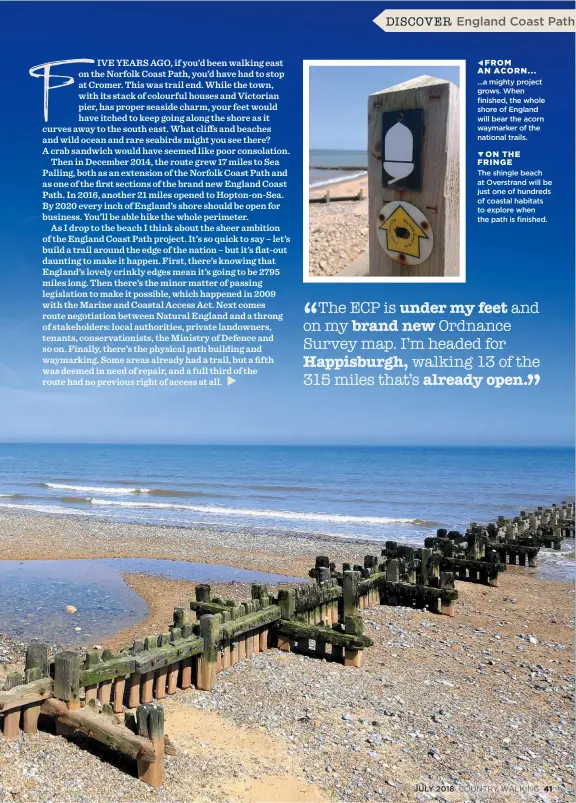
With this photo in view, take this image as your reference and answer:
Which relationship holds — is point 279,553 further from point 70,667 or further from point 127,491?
point 127,491

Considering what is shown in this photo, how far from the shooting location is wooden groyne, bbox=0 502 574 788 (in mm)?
6219

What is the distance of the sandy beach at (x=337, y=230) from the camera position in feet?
22.1

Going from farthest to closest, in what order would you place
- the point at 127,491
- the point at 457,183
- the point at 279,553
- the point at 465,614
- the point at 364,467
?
the point at 364,467 < the point at 127,491 < the point at 279,553 < the point at 465,614 < the point at 457,183

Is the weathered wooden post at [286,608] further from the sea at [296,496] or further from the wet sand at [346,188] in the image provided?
the sea at [296,496]

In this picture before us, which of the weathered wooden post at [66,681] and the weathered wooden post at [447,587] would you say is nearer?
the weathered wooden post at [66,681]

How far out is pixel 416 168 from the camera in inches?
210

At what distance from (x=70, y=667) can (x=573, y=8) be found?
1111cm

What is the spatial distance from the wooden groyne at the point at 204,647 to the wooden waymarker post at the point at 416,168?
4612 millimetres

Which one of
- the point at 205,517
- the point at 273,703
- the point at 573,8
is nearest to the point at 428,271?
the point at 273,703

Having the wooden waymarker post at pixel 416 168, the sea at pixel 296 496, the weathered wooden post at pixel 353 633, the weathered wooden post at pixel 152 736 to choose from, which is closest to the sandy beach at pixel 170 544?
the sea at pixel 296 496

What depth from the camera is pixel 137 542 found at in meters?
22.8

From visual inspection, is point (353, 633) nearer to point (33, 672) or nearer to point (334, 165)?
point (33, 672)

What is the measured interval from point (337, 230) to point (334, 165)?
0.70m

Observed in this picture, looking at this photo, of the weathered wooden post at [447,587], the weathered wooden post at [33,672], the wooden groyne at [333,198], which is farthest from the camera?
the weathered wooden post at [447,587]
